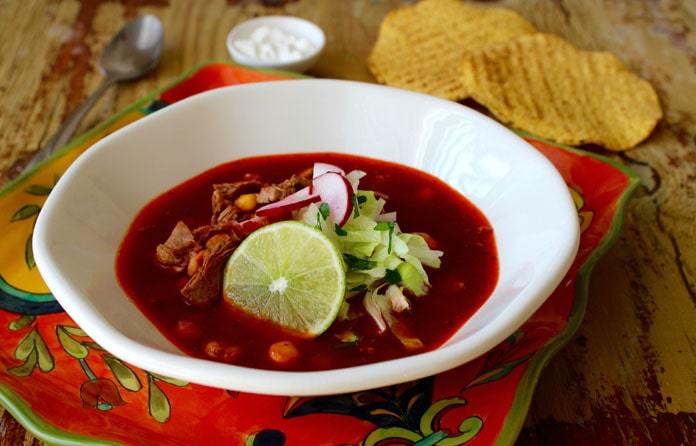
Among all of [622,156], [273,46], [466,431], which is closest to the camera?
[466,431]

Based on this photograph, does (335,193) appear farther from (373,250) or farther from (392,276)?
(392,276)

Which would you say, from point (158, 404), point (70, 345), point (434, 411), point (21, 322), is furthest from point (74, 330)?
point (434, 411)

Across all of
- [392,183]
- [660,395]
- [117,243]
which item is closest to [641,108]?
[392,183]

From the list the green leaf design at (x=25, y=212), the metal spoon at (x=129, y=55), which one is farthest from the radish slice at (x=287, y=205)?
the metal spoon at (x=129, y=55)

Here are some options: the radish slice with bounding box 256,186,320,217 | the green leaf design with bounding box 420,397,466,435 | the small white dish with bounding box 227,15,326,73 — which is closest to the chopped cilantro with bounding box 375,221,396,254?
the radish slice with bounding box 256,186,320,217

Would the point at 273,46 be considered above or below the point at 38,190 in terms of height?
below
